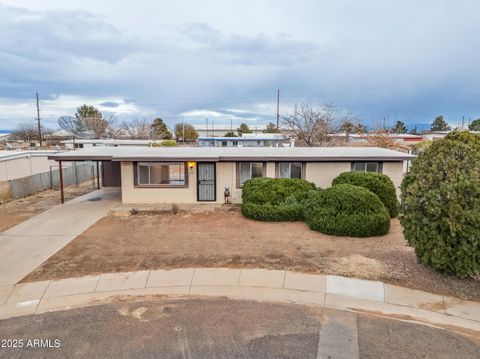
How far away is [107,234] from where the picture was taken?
11.8 m

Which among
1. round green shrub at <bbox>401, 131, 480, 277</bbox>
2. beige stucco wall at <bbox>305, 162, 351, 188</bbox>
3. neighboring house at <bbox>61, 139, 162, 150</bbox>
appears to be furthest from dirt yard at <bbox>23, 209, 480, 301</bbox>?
neighboring house at <bbox>61, 139, 162, 150</bbox>

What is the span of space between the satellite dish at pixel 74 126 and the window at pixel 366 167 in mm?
49143

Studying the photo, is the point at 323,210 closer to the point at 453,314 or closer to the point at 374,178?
the point at 374,178

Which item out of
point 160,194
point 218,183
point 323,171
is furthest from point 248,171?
point 160,194

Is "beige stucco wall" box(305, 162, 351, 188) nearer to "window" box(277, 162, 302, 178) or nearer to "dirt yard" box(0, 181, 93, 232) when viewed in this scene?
"window" box(277, 162, 302, 178)

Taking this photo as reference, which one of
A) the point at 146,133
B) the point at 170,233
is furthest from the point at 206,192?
the point at 146,133

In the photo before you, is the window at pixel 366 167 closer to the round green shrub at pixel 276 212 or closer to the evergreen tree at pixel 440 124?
the round green shrub at pixel 276 212

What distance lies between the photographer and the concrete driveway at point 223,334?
18.4 feet

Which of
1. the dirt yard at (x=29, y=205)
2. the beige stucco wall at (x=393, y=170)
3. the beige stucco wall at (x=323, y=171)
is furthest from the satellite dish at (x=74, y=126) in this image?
the beige stucco wall at (x=393, y=170)

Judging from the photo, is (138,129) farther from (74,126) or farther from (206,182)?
(206,182)

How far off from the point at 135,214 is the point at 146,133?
52.4 metres

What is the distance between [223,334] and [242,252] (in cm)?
389

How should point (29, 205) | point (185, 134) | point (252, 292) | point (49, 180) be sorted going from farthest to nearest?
point (185, 134) < point (49, 180) < point (29, 205) < point (252, 292)

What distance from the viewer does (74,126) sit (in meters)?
56.4
